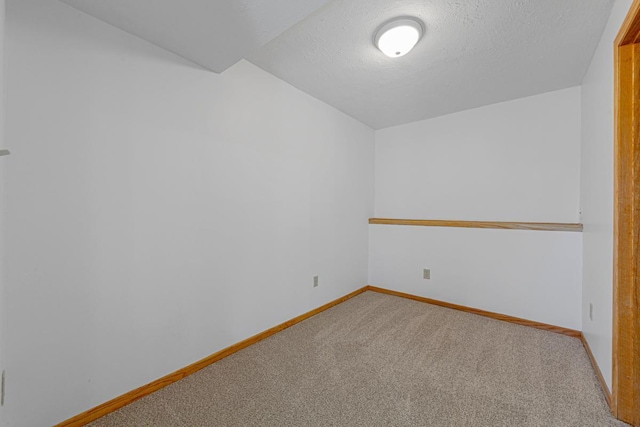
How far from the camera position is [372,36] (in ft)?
5.40

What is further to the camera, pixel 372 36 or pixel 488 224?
pixel 488 224

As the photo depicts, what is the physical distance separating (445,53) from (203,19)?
1.56 metres

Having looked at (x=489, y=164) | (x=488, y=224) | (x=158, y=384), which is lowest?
(x=158, y=384)

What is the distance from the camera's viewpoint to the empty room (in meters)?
1.19

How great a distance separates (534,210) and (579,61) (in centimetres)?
124

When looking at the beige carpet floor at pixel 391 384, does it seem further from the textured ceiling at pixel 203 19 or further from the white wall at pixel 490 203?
the textured ceiling at pixel 203 19

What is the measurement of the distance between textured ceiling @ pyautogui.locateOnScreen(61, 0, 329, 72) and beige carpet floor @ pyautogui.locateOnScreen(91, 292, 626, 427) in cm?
199

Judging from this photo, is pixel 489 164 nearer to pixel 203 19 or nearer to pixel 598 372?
pixel 598 372

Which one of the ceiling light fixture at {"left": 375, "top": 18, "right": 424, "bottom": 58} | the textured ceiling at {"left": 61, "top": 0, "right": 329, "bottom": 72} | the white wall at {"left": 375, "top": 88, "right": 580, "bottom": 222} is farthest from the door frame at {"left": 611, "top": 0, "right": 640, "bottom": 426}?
the textured ceiling at {"left": 61, "top": 0, "right": 329, "bottom": 72}

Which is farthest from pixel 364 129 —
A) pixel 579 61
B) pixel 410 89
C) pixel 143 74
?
pixel 143 74

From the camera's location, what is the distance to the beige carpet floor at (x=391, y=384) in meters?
1.30

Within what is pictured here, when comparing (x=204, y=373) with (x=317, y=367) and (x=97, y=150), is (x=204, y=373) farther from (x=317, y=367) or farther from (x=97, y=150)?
(x=97, y=150)

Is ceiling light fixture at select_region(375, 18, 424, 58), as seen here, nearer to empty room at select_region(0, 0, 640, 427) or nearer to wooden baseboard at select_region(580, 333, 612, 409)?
empty room at select_region(0, 0, 640, 427)

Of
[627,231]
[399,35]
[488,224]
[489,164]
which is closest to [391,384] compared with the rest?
[627,231]
